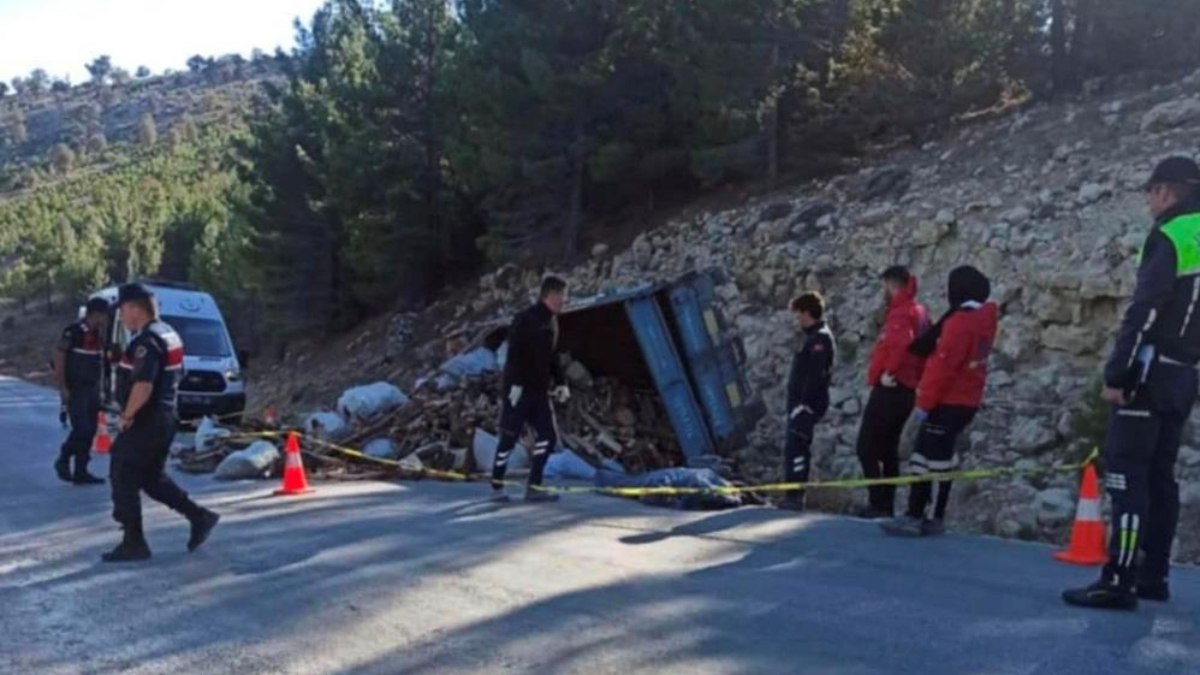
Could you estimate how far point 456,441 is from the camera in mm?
14773

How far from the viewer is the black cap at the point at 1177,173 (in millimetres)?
6000

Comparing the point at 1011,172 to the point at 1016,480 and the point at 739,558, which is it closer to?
the point at 1016,480

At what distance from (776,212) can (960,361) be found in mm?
12923

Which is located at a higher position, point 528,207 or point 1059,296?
point 528,207

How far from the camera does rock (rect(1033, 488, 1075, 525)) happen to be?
1037cm

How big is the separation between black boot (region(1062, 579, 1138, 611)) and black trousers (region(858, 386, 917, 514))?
2.99 m

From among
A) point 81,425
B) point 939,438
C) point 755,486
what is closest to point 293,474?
point 81,425

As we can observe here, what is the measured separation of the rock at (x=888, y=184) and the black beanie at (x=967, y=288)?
1076 cm

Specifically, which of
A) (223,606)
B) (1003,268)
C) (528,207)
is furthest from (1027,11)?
(223,606)

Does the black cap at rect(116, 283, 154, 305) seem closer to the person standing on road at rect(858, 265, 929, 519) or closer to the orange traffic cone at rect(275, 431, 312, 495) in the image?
the orange traffic cone at rect(275, 431, 312, 495)

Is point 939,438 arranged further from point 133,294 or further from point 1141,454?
point 133,294

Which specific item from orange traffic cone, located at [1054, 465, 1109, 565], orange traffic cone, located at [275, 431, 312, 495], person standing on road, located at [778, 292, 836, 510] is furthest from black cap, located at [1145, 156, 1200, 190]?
orange traffic cone, located at [275, 431, 312, 495]

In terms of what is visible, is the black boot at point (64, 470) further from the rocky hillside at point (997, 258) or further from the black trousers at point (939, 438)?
the black trousers at point (939, 438)

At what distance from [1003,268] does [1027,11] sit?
30.4ft
